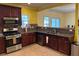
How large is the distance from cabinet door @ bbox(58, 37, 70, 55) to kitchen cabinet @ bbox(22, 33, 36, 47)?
1817mm

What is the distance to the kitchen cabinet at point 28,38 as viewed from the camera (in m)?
5.11

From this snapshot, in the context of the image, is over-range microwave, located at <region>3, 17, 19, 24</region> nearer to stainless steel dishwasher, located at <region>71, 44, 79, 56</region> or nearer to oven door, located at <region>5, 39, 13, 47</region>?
oven door, located at <region>5, 39, 13, 47</region>

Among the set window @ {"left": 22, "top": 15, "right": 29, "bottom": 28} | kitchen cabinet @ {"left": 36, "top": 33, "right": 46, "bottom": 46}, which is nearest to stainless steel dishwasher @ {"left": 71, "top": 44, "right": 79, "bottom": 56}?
kitchen cabinet @ {"left": 36, "top": 33, "right": 46, "bottom": 46}

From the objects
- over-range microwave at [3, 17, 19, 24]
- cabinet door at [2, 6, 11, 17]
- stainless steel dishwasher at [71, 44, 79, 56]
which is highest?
cabinet door at [2, 6, 11, 17]

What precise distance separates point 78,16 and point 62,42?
1.19 m

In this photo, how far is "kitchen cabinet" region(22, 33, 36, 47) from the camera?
5.11m

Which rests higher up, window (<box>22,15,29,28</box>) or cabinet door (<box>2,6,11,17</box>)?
cabinet door (<box>2,6,11,17</box>)

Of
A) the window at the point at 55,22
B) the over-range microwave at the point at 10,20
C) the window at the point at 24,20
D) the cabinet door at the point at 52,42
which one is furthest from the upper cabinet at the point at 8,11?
the window at the point at 55,22

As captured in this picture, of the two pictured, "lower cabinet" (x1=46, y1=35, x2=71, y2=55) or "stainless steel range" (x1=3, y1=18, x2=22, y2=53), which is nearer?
"lower cabinet" (x1=46, y1=35, x2=71, y2=55)

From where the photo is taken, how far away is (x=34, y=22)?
6.57 m

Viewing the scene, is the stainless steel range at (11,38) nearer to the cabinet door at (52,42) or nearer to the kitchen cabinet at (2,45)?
the kitchen cabinet at (2,45)

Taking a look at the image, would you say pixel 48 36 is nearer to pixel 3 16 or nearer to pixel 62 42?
pixel 62 42

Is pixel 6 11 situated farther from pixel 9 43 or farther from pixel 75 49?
pixel 75 49

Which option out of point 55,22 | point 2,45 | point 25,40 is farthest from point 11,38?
point 55,22
